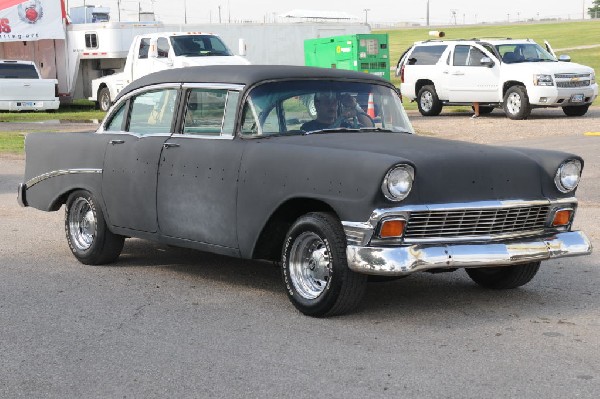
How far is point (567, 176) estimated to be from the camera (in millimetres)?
7188

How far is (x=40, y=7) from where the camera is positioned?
31031 millimetres

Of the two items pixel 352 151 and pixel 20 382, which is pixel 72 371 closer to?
pixel 20 382

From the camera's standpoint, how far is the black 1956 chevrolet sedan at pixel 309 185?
6.49 meters

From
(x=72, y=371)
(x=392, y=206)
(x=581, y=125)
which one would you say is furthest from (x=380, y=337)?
(x=581, y=125)

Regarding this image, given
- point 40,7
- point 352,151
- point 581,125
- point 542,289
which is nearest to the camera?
point 352,151

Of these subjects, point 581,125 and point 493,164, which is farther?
point 581,125

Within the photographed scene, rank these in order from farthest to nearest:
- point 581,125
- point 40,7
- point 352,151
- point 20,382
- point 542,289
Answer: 1. point 40,7
2. point 581,125
3. point 542,289
4. point 352,151
5. point 20,382

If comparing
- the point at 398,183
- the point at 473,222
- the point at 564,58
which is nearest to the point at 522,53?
the point at 564,58

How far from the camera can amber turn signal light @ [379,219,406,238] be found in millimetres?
6414

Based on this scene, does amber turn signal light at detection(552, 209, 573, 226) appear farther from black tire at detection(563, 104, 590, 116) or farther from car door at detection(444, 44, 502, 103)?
black tire at detection(563, 104, 590, 116)

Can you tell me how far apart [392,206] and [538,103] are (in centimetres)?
1896

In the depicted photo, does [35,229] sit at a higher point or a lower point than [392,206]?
lower

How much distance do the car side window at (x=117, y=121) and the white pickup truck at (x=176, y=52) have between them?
1593cm

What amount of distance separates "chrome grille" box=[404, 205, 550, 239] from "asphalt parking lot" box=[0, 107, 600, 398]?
0.52 meters
